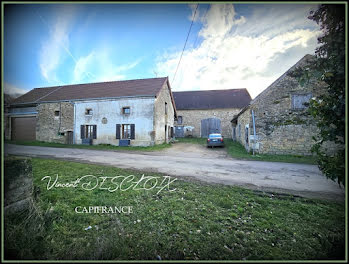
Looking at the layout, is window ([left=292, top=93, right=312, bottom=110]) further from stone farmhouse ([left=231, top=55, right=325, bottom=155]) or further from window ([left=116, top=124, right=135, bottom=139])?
window ([left=116, top=124, right=135, bottom=139])

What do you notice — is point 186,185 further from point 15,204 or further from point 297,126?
point 297,126

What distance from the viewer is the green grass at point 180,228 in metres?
1.61

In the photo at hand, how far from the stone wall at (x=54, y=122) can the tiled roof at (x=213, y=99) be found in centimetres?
1531

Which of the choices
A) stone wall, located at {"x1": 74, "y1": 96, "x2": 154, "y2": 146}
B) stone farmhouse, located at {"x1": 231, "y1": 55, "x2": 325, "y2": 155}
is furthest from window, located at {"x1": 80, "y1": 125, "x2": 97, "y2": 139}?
stone farmhouse, located at {"x1": 231, "y1": 55, "x2": 325, "y2": 155}

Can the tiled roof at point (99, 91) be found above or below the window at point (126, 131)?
above

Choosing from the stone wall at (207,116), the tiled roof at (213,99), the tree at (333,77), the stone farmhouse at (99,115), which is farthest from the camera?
the tiled roof at (213,99)

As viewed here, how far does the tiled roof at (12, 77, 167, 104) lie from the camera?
14.1m

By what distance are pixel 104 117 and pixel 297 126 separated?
15.9 metres

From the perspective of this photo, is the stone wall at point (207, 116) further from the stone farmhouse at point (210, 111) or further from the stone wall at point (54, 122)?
the stone wall at point (54, 122)

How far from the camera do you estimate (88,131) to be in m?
14.3

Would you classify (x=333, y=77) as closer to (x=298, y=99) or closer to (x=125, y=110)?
(x=298, y=99)

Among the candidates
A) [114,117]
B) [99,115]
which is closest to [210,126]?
[114,117]

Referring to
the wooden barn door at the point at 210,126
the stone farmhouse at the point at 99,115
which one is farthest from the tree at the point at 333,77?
the wooden barn door at the point at 210,126

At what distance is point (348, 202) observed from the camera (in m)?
1.42
